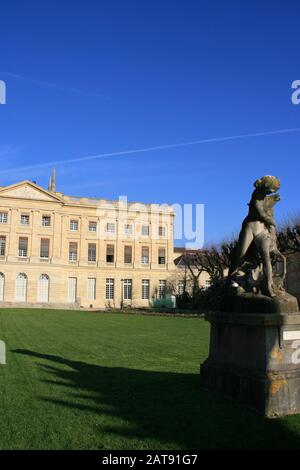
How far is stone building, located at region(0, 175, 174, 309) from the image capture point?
57.0m

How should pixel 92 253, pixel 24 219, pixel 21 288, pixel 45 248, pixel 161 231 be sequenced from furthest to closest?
1. pixel 161 231
2. pixel 92 253
3. pixel 45 248
4. pixel 24 219
5. pixel 21 288

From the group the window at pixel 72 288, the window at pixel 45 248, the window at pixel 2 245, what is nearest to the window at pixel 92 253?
the window at pixel 72 288

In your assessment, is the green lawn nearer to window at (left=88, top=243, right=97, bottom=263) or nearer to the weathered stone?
the weathered stone

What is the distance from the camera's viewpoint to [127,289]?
6297 centimetres

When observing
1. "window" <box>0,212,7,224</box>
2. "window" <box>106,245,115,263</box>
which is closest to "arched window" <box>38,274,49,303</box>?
"window" <box>0,212,7,224</box>

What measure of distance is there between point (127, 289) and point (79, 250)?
Result: 852 centimetres

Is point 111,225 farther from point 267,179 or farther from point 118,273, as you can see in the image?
point 267,179

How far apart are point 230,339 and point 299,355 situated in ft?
3.23

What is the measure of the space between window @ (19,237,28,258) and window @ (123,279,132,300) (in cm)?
1394

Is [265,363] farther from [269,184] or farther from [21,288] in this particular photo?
[21,288]

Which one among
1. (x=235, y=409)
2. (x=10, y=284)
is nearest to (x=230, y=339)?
(x=235, y=409)

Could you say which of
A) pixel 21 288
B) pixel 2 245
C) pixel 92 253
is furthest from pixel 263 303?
pixel 92 253

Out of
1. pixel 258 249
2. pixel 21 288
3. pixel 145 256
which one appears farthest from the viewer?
pixel 145 256

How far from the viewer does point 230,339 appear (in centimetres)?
660
